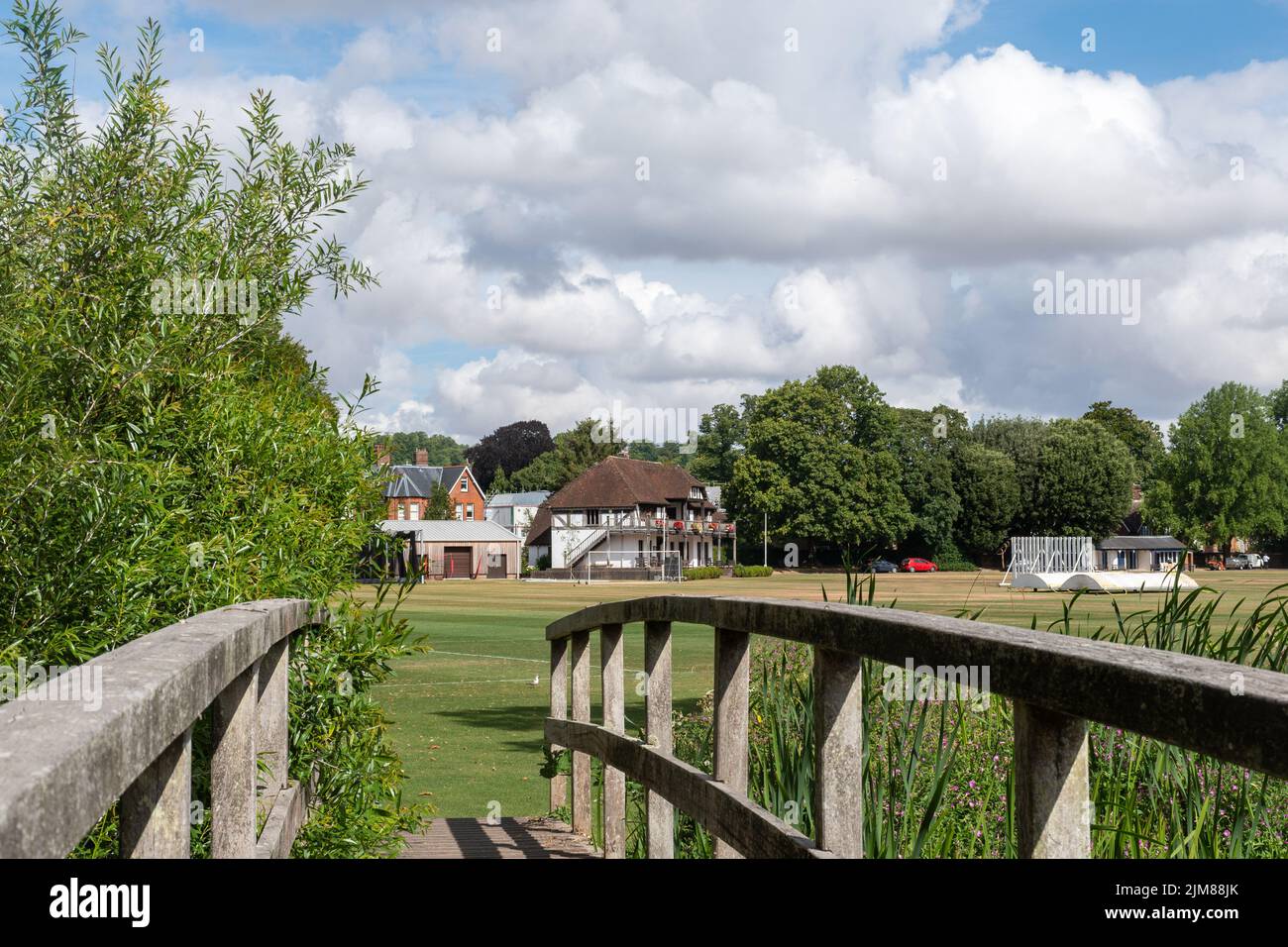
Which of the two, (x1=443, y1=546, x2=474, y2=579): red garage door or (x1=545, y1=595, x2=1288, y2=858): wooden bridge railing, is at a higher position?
(x1=545, y1=595, x2=1288, y2=858): wooden bridge railing

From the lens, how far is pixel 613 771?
19.0ft

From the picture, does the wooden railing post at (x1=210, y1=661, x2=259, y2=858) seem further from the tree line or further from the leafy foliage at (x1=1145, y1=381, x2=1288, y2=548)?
the leafy foliage at (x1=1145, y1=381, x2=1288, y2=548)

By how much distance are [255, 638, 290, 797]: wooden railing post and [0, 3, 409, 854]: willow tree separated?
19 centimetres

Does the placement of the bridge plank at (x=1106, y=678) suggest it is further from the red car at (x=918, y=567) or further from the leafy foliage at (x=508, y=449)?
the leafy foliage at (x=508, y=449)

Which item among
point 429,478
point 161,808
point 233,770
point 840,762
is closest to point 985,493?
point 429,478

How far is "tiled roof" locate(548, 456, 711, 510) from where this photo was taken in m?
89.2

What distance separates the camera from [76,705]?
153 cm

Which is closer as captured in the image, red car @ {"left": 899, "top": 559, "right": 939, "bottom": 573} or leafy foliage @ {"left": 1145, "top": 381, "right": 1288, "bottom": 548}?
red car @ {"left": 899, "top": 559, "right": 939, "bottom": 573}

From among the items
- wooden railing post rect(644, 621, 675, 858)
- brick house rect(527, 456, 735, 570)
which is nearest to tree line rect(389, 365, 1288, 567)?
brick house rect(527, 456, 735, 570)

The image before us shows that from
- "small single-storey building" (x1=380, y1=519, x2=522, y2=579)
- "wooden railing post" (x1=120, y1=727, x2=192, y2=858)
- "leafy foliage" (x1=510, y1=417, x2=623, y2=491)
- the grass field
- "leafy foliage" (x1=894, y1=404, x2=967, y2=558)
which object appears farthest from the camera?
"leafy foliage" (x1=510, y1=417, x2=623, y2=491)

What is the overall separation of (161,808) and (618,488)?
287 ft

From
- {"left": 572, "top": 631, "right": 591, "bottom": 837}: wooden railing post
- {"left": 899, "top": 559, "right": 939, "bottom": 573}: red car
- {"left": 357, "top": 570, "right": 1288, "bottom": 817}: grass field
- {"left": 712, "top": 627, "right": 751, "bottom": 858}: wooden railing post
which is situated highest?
{"left": 712, "top": 627, "right": 751, "bottom": 858}: wooden railing post

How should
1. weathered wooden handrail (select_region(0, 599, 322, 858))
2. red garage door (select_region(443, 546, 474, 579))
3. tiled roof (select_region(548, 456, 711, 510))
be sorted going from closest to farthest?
weathered wooden handrail (select_region(0, 599, 322, 858)) → red garage door (select_region(443, 546, 474, 579)) → tiled roof (select_region(548, 456, 711, 510))
